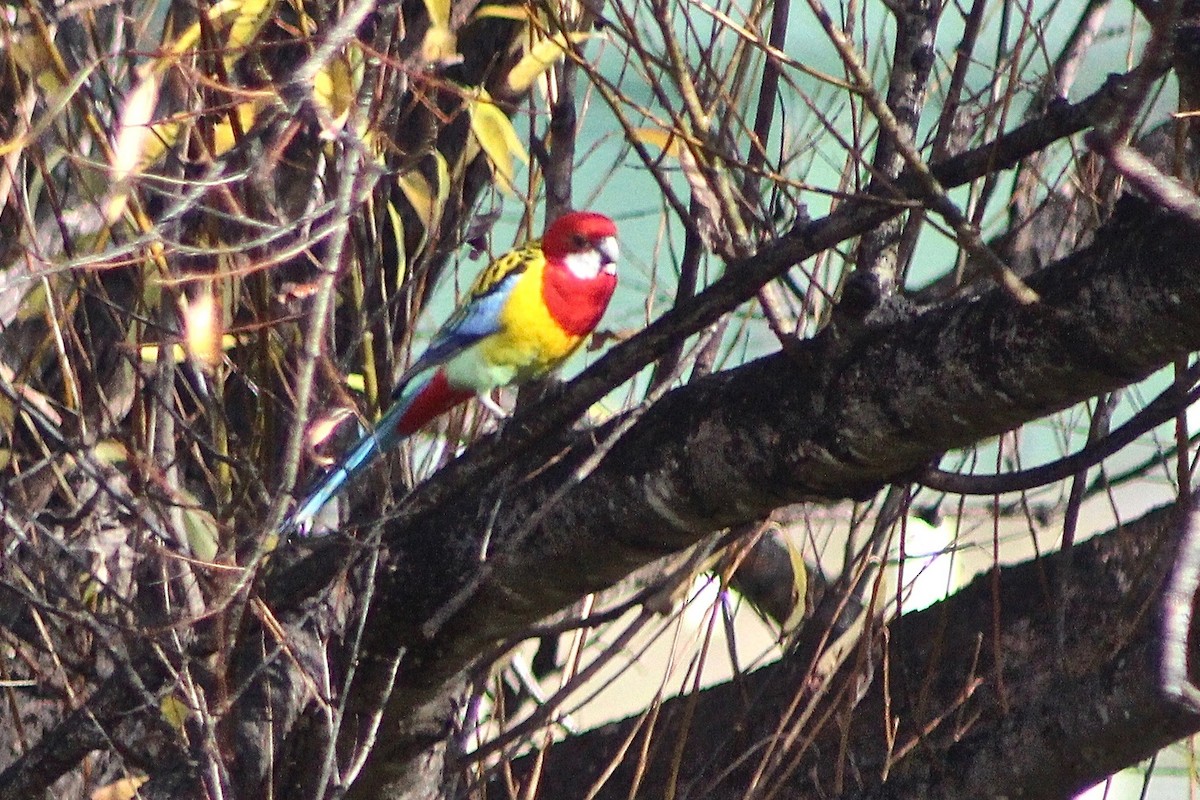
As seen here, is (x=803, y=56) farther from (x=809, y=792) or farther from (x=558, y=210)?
(x=809, y=792)

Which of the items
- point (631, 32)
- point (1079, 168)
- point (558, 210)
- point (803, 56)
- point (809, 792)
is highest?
point (803, 56)

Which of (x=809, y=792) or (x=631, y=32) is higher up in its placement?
(x=631, y=32)

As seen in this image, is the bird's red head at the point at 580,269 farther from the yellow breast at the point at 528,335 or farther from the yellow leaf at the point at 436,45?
the yellow leaf at the point at 436,45

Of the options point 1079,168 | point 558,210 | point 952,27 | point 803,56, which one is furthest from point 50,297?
point 952,27

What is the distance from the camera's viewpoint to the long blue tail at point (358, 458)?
2.34m

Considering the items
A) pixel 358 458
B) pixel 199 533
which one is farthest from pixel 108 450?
pixel 358 458

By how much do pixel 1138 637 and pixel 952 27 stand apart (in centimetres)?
256

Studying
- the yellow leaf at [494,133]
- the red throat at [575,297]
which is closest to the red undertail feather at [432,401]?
the red throat at [575,297]

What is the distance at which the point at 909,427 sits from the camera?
1.35 meters

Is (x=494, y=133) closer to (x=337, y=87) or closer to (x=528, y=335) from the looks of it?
(x=337, y=87)

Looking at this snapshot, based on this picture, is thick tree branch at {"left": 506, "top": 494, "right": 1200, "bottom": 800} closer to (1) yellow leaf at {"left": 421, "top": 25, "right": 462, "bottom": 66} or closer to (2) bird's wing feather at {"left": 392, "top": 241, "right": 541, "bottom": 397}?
(2) bird's wing feather at {"left": 392, "top": 241, "right": 541, "bottom": 397}

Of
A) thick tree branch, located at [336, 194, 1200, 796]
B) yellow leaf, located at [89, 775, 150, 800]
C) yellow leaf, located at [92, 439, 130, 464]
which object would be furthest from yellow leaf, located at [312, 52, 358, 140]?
yellow leaf, located at [89, 775, 150, 800]

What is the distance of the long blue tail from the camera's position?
2338 millimetres

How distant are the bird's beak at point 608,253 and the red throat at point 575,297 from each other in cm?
2
